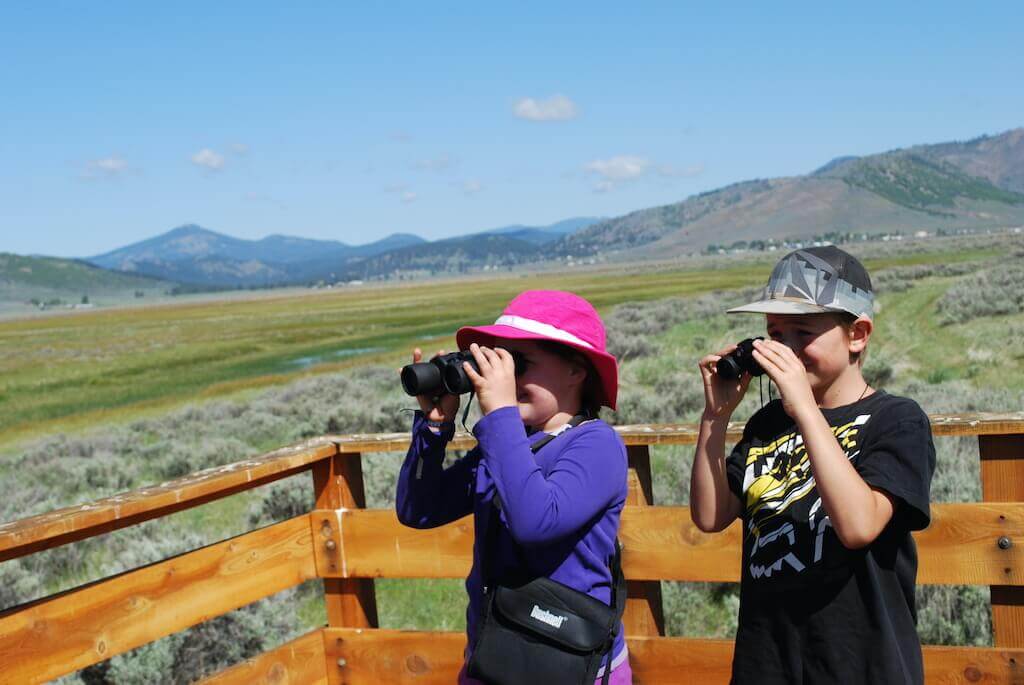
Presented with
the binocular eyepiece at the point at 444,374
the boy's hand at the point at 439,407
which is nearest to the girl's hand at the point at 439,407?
the boy's hand at the point at 439,407

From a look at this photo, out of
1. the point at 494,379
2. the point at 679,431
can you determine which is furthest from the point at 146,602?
the point at 679,431

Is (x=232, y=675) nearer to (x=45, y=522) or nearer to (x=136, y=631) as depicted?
(x=136, y=631)

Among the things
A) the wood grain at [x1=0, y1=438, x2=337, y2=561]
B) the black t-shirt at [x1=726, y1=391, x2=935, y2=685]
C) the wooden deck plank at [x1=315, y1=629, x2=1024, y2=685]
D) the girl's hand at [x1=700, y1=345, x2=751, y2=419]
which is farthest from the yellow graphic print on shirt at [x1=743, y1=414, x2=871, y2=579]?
the wood grain at [x1=0, y1=438, x2=337, y2=561]

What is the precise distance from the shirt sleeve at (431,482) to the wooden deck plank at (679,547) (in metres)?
0.71

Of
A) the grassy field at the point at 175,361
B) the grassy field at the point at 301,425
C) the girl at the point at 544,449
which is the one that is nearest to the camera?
the girl at the point at 544,449

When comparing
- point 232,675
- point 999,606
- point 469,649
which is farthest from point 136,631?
point 999,606

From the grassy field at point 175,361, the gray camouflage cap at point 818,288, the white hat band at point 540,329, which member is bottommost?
the grassy field at point 175,361

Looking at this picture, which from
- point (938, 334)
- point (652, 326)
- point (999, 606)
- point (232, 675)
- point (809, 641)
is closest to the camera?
point (809, 641)

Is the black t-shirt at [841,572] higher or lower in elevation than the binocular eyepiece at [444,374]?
lower

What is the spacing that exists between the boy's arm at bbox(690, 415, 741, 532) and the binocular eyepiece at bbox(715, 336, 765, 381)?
17 centimetres

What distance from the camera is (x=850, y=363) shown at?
7.48 ft

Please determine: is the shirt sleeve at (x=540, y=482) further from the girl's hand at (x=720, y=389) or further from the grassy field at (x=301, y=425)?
the grassy field at (x=301, y=425)

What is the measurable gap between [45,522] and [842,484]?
2.01m

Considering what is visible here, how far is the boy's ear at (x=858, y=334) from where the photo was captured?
7.39 feet
